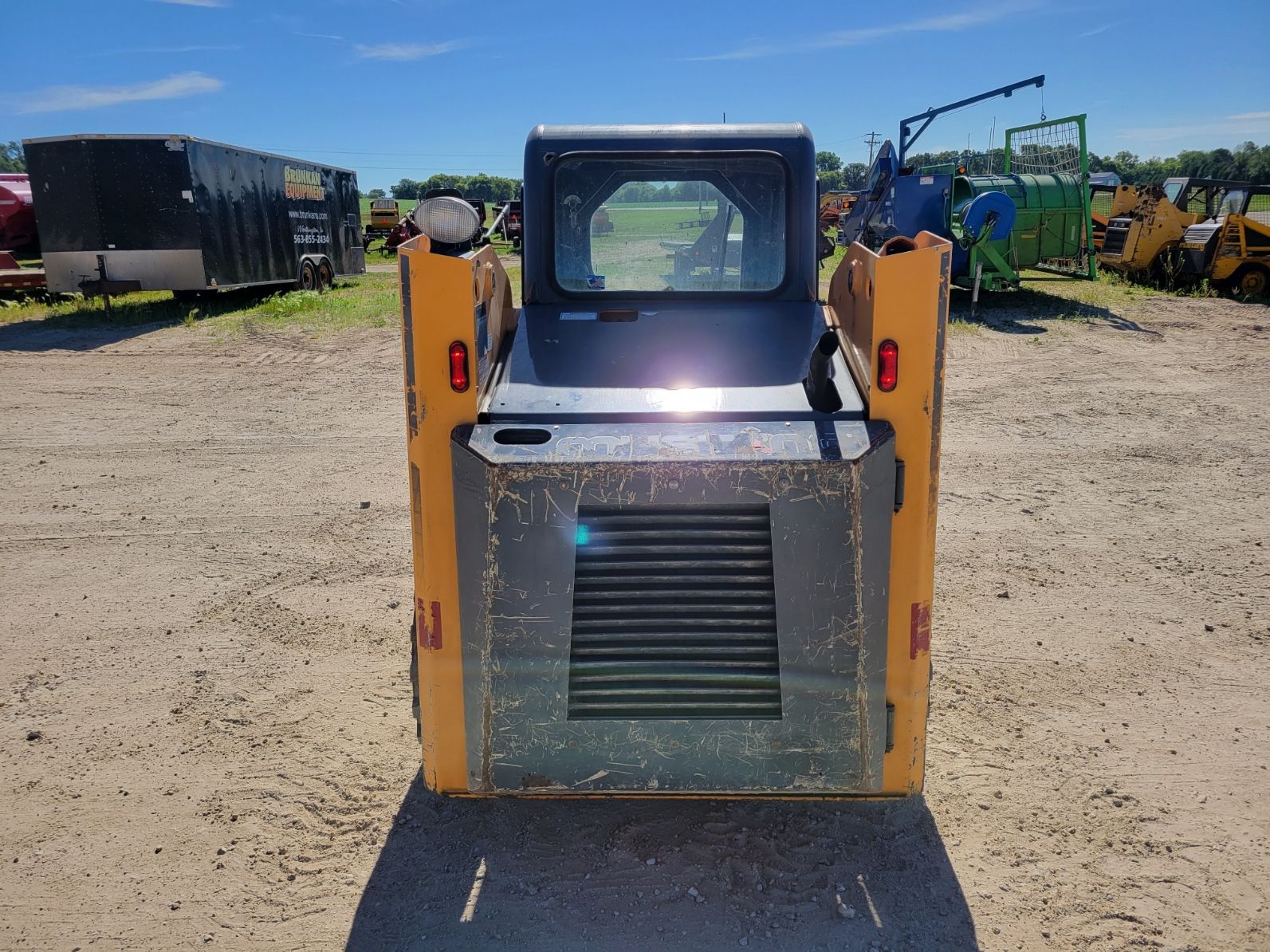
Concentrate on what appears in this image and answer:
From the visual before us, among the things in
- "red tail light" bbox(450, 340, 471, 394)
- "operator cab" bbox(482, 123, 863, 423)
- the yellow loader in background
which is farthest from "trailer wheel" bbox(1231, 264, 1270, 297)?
"red tail light" bbox(450, 340, 471, 394)

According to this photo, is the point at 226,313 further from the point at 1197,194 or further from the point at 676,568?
the point at 1197,194

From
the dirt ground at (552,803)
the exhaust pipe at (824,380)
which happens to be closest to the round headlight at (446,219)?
the exhaust pipe at (824,380)

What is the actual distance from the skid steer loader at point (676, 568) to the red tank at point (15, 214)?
2050 cm

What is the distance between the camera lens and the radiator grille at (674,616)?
271cm

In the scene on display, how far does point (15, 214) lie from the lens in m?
19.1

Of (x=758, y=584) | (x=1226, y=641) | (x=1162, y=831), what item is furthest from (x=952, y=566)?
(x=758, y=584)

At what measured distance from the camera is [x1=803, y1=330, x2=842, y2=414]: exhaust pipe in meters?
2.81

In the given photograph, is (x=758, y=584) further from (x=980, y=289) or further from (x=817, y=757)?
(x=980, y=289)

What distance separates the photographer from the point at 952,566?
18.6 feet

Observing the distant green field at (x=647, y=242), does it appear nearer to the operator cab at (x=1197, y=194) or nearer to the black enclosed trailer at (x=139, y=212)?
the black enclosed trailer at (x=139, y=212)

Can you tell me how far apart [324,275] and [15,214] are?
6.10 meters

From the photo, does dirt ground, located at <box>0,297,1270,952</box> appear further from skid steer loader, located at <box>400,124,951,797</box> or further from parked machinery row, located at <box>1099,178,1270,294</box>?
parked machinery row, located at <box>1099,178,1270,294</box>

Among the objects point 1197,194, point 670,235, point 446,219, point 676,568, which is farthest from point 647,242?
point 1197,194

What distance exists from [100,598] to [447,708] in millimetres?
3466
